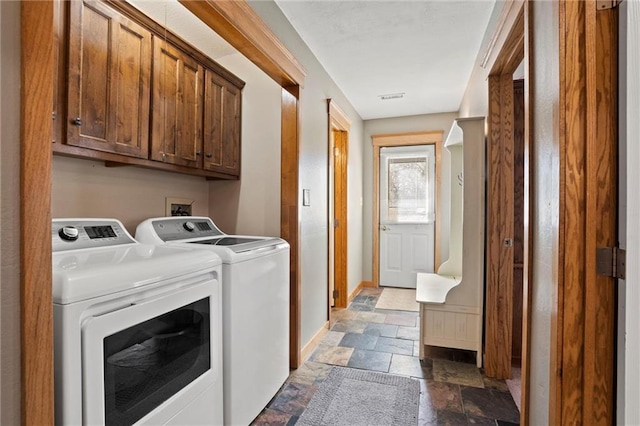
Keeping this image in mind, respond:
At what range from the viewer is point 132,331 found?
1.12 metres

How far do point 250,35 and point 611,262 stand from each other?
1.84 meters

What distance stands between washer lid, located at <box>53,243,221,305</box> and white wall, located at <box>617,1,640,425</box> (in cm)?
148

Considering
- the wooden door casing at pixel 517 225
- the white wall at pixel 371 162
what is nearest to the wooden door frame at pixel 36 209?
the wooden door casing at pixel 517 225

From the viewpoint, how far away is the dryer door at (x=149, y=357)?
98cm

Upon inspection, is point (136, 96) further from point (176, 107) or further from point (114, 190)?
point (114, 190)

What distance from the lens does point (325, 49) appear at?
8.76 feet

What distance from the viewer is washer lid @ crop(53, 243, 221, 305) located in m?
0.93

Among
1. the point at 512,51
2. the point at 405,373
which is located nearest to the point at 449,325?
the point at 405,373

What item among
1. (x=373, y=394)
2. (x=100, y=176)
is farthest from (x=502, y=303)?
(x=100, y=176)

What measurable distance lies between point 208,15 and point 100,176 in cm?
113

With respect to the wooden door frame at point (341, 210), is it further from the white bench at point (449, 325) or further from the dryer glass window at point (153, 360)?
the dryer glass window at point (153, 360)

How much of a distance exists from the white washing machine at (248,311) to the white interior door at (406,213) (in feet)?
9.60

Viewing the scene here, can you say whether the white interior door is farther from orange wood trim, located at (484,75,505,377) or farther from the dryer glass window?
the dryer glass window

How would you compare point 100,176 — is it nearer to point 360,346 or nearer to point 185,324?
point 185,324
